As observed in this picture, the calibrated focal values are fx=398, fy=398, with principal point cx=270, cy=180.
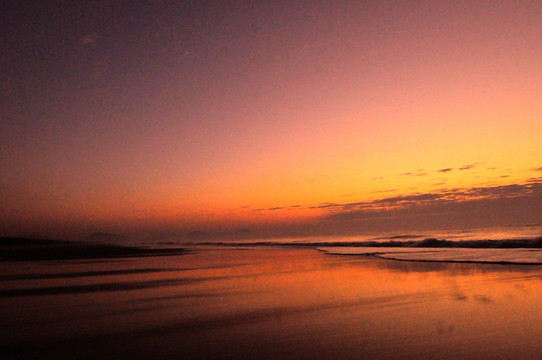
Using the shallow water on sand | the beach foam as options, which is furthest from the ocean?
the beach foam

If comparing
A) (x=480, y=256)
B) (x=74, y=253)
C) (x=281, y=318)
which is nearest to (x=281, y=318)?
(x=281, y=318)

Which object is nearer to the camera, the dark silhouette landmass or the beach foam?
the beach foam

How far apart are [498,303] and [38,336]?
23.6 feet

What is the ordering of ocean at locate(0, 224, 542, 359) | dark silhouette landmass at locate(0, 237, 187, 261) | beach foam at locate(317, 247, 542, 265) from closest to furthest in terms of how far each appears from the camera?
ocean at locate(0, 224, 542, 359), beach foam at locate(317, 247, 542, 265), dark silhouette landmass at locate(0, 237, 187, 261)

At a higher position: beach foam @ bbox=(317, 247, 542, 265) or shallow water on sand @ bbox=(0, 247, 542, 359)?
shallow water on sand @ bbox=(0, 247, 542, 359)

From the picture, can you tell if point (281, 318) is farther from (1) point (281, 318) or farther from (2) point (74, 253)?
(2) point (74, 253)

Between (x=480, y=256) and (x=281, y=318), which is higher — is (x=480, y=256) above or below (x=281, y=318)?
below

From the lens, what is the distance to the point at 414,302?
720 centimetres

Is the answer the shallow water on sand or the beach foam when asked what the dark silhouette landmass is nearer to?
the shallow water on sand

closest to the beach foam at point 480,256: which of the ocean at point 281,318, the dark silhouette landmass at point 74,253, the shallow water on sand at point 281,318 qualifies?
the shallow water on sand at point 281,318

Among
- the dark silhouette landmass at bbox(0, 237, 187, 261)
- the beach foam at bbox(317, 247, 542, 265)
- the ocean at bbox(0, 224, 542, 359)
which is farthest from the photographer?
the dark silhouette landmass at bbox(0, 237, 187, 261)

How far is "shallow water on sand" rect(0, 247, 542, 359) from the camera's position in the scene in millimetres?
4496

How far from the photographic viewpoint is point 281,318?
20.2ft

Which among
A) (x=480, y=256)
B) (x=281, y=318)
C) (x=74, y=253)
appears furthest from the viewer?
(x=74, y=253)
